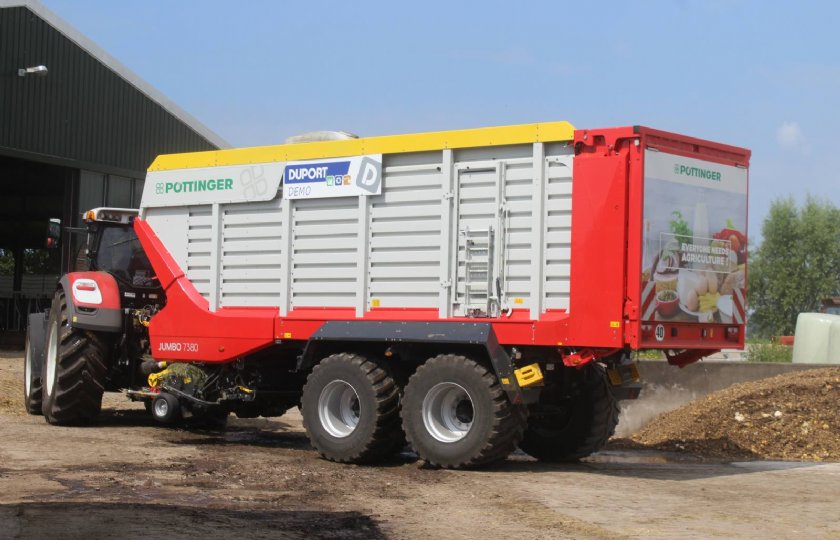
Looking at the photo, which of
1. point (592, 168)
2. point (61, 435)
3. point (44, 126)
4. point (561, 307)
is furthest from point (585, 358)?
point (44, 126)

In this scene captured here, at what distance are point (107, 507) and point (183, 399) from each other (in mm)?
5189

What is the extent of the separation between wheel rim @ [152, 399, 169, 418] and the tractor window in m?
1.81

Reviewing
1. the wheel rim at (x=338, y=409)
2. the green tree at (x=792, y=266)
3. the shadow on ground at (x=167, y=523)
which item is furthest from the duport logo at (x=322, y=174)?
the green tree at (x=792, y=266)

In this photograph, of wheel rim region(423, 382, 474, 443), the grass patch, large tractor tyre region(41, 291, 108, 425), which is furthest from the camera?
the grass patch

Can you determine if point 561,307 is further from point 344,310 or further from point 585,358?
point 344,310

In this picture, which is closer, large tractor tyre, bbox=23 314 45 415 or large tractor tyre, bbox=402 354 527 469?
large tractor tyre, bbox=402 354 527 469

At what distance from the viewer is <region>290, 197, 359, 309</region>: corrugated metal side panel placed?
1145 cm

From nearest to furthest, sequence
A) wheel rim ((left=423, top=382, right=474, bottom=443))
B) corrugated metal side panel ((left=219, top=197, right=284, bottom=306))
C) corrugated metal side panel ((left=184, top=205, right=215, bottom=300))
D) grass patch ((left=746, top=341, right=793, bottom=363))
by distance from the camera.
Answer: wheel rim ((left=423, top=382, right=474, bottom=443))
corrugated metal side panel ((left=219, top=197, right=284, bottom=306))
corrugated metal side panel ((left=184, top=205, right=215, bottom=300))
grass patch ((left=746, top=341, right=793, bottom=363))

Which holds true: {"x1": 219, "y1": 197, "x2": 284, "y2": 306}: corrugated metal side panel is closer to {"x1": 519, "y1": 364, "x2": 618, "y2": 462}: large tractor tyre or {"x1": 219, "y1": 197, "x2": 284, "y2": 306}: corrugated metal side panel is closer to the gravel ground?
the gravel ground

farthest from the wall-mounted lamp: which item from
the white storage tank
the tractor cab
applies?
the white storage tank

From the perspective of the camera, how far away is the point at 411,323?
35.3 ft

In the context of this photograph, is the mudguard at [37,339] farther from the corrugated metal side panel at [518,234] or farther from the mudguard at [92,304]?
the corrugated metal side panel at [518,234]

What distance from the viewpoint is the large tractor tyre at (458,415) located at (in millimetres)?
10062

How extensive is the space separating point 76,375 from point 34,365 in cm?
156
